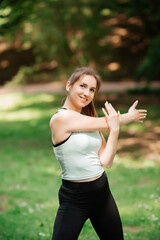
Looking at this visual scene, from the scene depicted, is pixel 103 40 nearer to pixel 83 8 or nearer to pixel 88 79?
pixel 83 8

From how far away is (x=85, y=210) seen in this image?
224cm

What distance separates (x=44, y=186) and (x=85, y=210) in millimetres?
4013

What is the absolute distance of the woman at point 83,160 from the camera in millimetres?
2186

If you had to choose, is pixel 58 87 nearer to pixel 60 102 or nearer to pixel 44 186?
pixel 60 102

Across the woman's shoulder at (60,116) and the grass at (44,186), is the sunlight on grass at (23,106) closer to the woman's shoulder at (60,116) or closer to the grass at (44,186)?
the grass at (44,186)

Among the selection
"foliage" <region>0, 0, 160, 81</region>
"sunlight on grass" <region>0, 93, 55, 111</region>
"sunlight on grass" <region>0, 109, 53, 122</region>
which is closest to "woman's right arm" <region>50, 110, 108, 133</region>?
"foliage" <region>0, 0, 160, 81</region>

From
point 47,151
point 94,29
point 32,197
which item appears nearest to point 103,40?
point 94,29

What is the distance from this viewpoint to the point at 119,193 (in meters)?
5.57

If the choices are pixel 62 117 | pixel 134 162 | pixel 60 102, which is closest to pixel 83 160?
pixel 62 117

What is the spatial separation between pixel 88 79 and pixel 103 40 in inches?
514

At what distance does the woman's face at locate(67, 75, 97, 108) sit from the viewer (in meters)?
2.31

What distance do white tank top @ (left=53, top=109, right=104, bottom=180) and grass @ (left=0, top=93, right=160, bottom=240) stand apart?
182 centimetres

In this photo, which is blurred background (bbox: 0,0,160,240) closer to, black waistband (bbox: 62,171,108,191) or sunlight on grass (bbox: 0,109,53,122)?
sunlight on grass (bbox: 0,109,53,122)

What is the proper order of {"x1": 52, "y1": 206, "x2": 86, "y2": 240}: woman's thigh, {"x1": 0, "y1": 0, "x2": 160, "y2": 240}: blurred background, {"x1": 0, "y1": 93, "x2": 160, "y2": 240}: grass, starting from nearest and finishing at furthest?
{"x1": 52, "y1": 206, "x2": 86, "y2": 240}: woman's thigh
{"x1": 0, "y1": 93, "x2": 160, "y2": 240}: grass
{"x1": 0, "y1": 0, "x2": 160, "y2": 240}: blurred background
